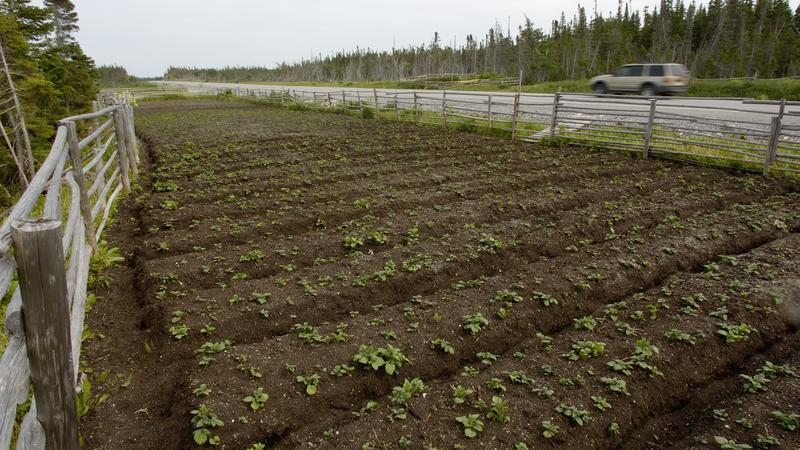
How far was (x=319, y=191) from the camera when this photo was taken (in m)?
9.30

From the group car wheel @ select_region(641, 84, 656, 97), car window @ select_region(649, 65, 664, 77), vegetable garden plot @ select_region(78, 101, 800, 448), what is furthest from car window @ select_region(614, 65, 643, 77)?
vegetable garden plot @ select_region(78, 101, 800, 448)

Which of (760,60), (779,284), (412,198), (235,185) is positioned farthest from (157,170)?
(760,60)

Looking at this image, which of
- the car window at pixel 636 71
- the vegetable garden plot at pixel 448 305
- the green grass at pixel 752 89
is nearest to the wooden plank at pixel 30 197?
the vegetable garden plot at pixel 448 305

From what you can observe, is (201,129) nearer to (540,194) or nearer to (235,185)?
(235,185)

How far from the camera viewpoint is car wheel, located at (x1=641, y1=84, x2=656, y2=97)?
2220 cm

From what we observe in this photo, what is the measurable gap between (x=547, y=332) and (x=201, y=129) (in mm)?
17914

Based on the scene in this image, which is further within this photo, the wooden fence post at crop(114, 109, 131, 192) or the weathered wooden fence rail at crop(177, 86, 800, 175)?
the weathered wooden fence rail at crop(177, 86, 800, 175)

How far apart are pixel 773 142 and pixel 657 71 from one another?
13350mm

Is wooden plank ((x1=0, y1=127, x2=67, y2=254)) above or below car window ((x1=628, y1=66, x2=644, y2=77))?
below

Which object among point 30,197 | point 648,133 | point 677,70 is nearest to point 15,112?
point 30,197

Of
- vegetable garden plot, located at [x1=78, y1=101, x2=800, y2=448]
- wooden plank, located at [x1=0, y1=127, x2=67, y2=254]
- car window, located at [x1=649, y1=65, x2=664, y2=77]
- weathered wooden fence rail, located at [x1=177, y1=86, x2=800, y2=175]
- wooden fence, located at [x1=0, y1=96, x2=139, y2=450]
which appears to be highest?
car window, located at [x1=649, y1=65, x2=664, y2=77]

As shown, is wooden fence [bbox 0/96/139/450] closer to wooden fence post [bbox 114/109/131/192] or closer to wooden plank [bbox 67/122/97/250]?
wooden plank [bbox 67/122/97/250]

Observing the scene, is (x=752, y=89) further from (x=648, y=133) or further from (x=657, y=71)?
(x=648, y=133)

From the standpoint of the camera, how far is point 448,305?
496cm
